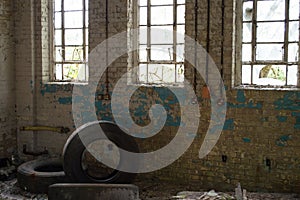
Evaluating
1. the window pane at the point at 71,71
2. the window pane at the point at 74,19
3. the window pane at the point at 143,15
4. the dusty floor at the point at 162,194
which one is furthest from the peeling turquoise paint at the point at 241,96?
the window pane at the point at 74,19

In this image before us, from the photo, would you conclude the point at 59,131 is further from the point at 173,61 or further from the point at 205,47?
the point at 205,47

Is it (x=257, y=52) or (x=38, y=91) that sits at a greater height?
(x=257, y=52)

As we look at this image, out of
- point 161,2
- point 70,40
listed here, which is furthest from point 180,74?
point 70,40

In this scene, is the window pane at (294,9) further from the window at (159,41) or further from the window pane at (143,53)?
the window pane at (143,53)

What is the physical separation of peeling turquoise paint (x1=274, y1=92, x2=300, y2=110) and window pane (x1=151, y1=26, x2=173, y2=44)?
5.97ft

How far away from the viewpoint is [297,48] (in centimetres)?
575

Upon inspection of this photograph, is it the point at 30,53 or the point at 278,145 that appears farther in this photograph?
the point at 30,53

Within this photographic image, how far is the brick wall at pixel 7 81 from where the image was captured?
23.3ft

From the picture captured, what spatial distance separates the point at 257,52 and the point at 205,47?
→ 72 centimetres

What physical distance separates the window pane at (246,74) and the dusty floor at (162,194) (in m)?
1.57

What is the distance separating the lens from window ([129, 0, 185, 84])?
6.37 meters

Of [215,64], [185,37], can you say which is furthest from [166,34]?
[215,64]

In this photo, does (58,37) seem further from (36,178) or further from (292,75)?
(292,75)

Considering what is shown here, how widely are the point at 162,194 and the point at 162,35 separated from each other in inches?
92.5
